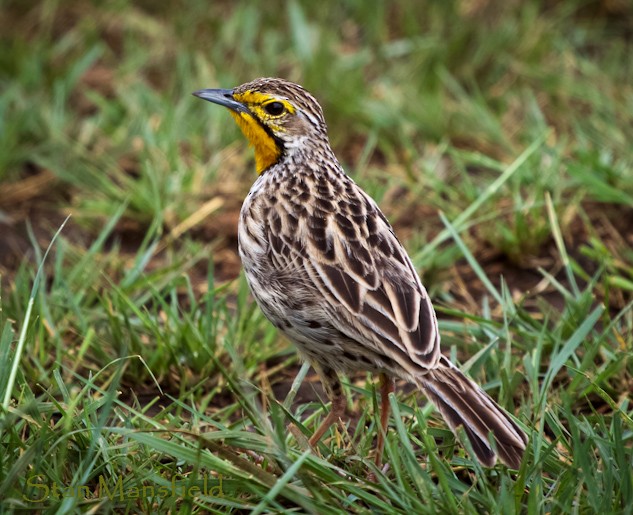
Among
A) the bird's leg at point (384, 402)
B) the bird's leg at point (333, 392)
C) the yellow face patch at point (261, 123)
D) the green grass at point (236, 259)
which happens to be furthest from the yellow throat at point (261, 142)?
the bird's leg at point (384, 402)

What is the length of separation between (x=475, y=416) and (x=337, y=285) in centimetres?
75

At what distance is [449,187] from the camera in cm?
684

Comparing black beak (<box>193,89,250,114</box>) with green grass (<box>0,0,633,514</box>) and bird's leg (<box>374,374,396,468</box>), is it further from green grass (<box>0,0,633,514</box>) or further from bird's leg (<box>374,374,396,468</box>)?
bird's leg (<box>374,374,396,468</box>)

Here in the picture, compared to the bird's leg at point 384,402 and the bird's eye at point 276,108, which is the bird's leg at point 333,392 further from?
the bird's eye at point 276,108

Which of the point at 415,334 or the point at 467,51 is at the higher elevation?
the point at 467,51

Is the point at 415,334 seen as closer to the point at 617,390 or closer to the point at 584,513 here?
the point at 584,513

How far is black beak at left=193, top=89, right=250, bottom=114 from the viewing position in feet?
16.5

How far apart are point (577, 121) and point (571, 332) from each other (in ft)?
8.94

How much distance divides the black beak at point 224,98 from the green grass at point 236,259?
94 centimetres

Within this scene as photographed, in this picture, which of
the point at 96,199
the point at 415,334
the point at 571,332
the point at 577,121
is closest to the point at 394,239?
the point at 415,334

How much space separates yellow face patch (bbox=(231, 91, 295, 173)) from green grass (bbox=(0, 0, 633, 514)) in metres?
0.76

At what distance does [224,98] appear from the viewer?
509 cm

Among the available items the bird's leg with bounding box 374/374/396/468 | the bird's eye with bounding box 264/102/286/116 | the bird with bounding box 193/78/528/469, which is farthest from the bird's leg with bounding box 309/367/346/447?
the bird's eye with bounding box 264/102/286/116

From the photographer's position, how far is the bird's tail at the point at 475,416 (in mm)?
3723
